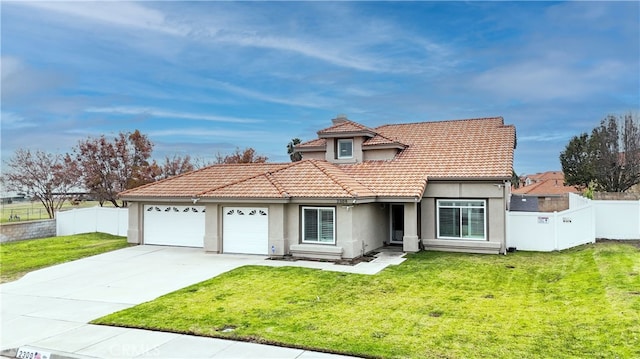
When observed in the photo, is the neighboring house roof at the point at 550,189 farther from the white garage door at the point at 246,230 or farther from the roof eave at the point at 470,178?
the white garage door at the point at 246,230

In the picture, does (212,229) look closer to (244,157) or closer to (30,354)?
(30,354)

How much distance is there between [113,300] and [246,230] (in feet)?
22.8

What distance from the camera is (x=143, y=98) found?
24969 mm

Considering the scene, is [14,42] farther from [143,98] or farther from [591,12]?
[591,12]

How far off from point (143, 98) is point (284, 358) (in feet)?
72.3

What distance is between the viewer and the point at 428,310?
9.38 meters

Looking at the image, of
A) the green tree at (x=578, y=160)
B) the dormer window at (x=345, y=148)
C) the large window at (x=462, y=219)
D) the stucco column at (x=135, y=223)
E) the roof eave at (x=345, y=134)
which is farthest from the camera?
the green tree at (x=578, y=160)

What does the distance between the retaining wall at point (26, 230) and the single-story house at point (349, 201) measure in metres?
8.21

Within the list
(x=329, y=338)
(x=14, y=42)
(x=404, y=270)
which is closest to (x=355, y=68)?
(x=404, y=270)

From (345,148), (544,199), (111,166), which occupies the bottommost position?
(544,199)

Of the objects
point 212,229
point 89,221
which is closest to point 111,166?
point 89,221

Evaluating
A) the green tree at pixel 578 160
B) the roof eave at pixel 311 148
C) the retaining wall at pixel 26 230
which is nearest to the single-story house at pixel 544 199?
the green tree at pixel 578 160

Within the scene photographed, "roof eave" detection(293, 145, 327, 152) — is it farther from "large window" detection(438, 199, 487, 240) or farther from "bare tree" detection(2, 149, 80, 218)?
"bare tree" detection(2, 149, 80, 218)

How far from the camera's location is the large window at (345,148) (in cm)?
2103
